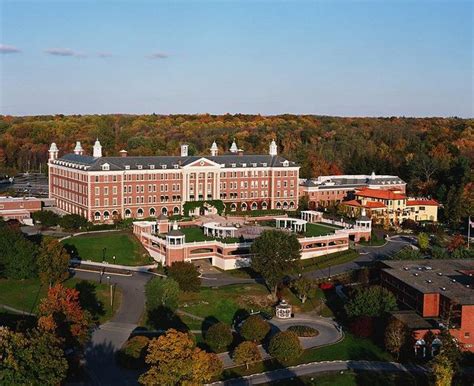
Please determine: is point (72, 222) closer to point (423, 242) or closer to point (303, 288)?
point (303, 288)

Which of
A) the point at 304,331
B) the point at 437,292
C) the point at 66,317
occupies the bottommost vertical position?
the point at 304,331

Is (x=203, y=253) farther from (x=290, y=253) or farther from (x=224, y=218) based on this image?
(x=224, y=218)

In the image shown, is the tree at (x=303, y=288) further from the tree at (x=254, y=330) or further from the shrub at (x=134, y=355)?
the shrub at (x=134, y=355)

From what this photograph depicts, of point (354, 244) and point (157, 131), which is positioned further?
point (157, 131)

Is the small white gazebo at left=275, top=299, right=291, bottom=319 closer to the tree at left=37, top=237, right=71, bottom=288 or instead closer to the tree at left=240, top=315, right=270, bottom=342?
the tree at left=240, top=315, right=270, bottom=342

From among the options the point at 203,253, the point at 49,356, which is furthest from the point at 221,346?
the point at 203,253

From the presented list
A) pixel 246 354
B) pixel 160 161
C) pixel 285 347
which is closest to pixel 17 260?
pixel 246 354
